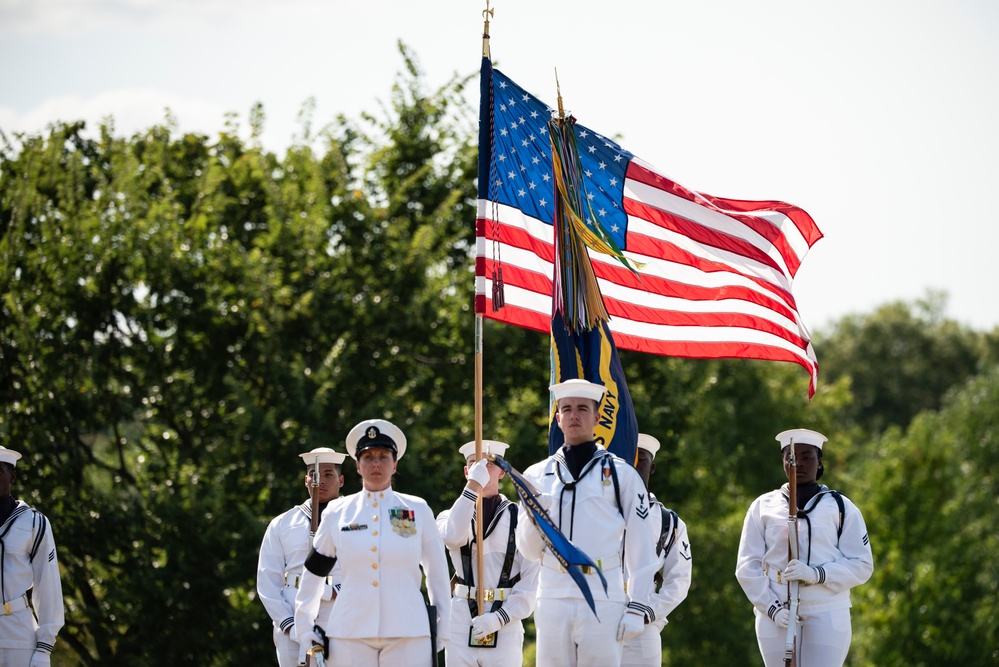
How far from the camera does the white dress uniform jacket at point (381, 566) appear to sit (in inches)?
335

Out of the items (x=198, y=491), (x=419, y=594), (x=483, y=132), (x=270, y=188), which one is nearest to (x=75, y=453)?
(x=198, y=491)

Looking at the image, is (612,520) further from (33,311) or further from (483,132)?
(33,311)

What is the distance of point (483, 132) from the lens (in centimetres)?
1101

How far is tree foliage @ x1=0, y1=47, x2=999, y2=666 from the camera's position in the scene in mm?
19906

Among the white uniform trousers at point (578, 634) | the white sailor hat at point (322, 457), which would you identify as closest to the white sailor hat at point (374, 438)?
the white uniform trousers at point (578, 634)

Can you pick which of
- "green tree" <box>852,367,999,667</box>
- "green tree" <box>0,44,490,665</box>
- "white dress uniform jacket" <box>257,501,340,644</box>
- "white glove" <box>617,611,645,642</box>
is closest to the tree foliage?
"green tree" <box>0,44,490,665</box>

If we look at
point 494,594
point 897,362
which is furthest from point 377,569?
point 897,362

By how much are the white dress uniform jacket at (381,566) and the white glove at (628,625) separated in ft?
3.61

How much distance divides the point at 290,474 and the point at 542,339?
500cm

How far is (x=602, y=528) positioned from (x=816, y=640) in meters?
2.91

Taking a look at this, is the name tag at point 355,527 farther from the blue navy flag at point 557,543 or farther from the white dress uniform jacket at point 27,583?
the white dress uniform jacket at point 27,583

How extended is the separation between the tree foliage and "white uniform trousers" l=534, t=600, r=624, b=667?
1155cm

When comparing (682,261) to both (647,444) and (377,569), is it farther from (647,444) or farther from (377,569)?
(377,569)

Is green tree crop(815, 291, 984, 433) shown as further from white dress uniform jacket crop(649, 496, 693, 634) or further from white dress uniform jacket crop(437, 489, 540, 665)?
white dress uniform jacket crop(437, 489, 540, 665)
